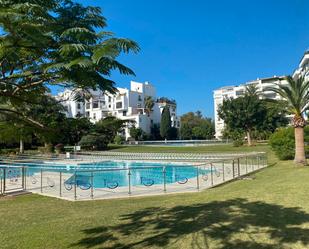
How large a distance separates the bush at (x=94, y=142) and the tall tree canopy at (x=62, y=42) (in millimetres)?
46966

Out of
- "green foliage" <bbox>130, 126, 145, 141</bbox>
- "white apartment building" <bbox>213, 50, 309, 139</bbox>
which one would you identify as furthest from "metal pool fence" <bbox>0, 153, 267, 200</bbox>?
"white apartment building" <bbox>213, 50, 309, 139</bbox>

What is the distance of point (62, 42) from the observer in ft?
9.51

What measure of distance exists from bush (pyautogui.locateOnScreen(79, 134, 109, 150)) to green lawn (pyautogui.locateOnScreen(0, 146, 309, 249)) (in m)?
39.9

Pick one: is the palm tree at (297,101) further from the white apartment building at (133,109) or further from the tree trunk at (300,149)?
the white apartment building at (133,109)

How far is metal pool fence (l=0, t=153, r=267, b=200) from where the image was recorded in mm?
13906

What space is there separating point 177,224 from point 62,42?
18.1 feet

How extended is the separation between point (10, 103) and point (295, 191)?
28.8ft

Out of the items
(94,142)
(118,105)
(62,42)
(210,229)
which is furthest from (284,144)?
(118,105)

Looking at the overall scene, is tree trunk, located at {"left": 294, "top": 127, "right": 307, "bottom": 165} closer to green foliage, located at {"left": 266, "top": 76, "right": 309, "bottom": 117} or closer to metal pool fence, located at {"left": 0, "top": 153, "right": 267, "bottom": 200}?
green foliage, located at {"left": 266, "top": 76, "right": 309, "bottom": 117}

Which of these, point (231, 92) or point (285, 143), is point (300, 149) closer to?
point (285, 143)

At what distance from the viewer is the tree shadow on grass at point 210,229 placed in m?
5.98

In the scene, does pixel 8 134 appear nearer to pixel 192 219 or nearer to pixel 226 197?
pixel 192 219

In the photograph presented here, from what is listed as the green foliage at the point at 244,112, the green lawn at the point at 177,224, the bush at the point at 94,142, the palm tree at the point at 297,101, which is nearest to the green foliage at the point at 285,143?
the palm tree at the point at 297,101

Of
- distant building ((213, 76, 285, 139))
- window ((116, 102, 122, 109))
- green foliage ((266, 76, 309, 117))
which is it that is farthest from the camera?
distant building ((213, 76, 285, 139))
